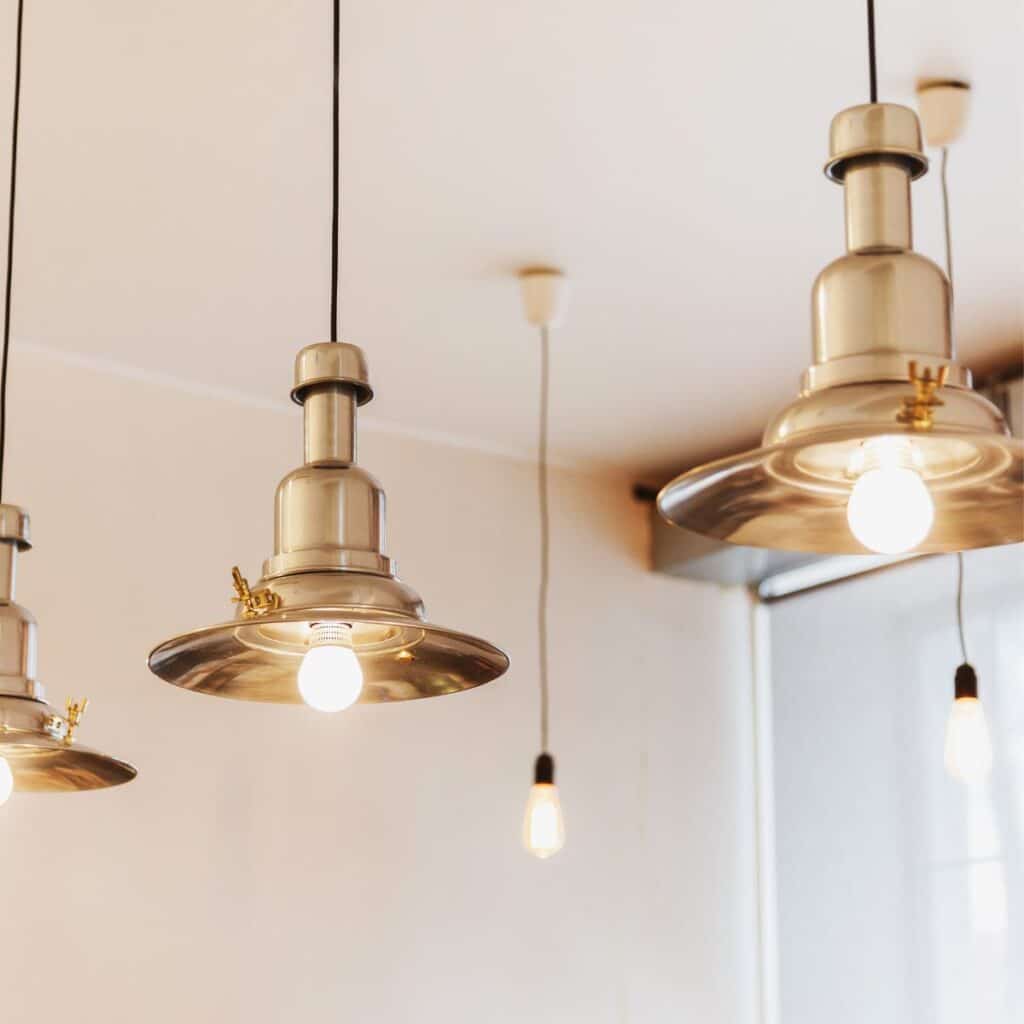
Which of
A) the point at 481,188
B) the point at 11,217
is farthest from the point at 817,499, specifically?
the point at 481,188

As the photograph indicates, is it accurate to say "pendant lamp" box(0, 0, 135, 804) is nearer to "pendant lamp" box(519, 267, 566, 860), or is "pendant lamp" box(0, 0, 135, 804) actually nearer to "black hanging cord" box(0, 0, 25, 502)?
"black hanging cord" box(0, 0, 25, 502)

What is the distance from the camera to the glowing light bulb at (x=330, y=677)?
128 centimetres

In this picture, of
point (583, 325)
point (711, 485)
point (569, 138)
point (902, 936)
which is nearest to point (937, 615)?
point (902, 936)

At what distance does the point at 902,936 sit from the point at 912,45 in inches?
82.2

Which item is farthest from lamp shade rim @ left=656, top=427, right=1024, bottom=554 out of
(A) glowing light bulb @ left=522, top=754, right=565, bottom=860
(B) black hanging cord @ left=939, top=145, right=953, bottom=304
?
(A) glowing light bulb @ left=522, top=754, right=565, bottom=860

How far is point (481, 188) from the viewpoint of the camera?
289 centimetres

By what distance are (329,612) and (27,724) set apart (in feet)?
1.59

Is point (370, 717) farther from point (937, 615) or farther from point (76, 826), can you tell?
point (937, 615)

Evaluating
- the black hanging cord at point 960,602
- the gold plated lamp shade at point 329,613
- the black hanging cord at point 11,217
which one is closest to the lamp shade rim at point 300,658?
the gold plated lamp shade at point 329,613

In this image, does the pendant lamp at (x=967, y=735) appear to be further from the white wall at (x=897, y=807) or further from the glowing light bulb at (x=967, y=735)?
the white wall at (x=897, y=807)

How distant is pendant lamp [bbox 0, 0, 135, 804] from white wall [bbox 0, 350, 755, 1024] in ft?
5.21

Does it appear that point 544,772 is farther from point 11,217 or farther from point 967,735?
point 11,217

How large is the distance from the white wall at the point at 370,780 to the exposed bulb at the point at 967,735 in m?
1.21

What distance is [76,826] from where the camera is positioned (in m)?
3.29
